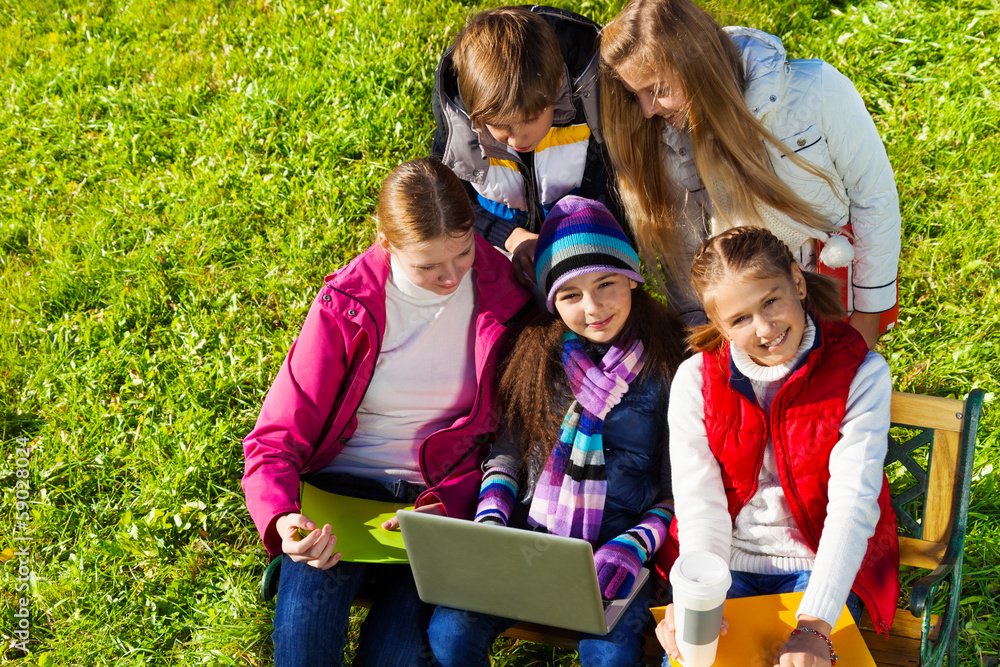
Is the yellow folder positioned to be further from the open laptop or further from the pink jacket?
the pink jacket

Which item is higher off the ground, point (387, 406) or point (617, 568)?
point (387, 406)

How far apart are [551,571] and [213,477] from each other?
212 cm

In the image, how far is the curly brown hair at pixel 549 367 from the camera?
9.11 feet

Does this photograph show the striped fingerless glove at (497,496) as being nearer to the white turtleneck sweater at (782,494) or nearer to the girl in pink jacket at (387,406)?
the girl in pink jacket at (387,406)

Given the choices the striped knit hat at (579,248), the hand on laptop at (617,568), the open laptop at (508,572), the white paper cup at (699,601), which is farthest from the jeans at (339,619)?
the striped knit hat at (579,248)

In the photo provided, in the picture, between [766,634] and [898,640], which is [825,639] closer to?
[766,634]

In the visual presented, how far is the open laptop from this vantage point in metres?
2.12

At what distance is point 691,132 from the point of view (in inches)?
109

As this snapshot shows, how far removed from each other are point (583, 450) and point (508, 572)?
59cm

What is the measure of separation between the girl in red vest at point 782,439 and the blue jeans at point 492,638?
0.24 m

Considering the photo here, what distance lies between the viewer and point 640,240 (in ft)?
10.4

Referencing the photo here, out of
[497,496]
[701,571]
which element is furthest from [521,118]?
[701,571]

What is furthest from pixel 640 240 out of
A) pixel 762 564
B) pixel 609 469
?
pixel 762 564

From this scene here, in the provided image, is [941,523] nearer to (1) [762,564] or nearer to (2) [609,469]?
(1) [762,564]
